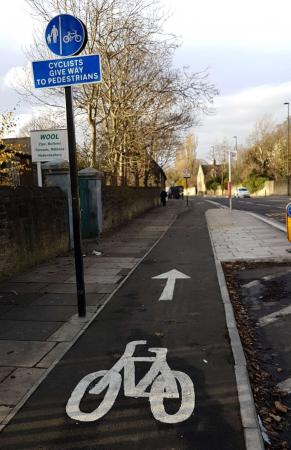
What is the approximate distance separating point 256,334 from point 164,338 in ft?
4.33

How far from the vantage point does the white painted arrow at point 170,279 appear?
7.98 metres

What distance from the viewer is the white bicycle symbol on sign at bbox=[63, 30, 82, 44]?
6.02 m

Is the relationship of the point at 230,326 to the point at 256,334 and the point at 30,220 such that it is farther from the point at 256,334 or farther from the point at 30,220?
the point at 30,220

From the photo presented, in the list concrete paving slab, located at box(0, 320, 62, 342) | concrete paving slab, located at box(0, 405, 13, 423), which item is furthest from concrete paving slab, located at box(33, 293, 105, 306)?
concrete paving slab, located at box(0, 405, 13, 423)

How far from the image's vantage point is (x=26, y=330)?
610 centimetres

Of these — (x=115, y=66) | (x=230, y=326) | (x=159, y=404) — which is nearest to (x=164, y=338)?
(x=230, y=326)

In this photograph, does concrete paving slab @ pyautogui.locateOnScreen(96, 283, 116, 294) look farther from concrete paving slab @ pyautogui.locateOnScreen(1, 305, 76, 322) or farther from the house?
the house

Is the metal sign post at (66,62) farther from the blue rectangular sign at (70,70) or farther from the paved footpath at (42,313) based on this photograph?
the paved footpath at (42,313)

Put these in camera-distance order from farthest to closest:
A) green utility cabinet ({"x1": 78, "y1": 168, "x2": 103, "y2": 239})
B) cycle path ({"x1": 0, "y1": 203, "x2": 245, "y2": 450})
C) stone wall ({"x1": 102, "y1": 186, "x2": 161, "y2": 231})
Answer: stone wall ({"x1": 102, "y1": 186, "x2": 161, "y2": 231})
green utility cabinet ({"x1": 78, "y1": 168, "x2": 103, "y2": 239})
cycle path ({"x1": 0, "y1": 203, "x2": 245, "y2": 450})

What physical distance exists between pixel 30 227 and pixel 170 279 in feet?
11.7

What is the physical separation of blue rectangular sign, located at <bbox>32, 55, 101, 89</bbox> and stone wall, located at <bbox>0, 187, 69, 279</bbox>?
3.73m

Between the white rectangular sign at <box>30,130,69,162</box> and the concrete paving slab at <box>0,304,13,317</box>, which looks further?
the white rectangular sign at <box>30,130,69,162</box>

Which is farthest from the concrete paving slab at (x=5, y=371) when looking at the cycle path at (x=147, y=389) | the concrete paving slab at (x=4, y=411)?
the concrete paving slab at (x=4, y=411)

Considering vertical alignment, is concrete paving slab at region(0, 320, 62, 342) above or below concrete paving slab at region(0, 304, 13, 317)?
below
